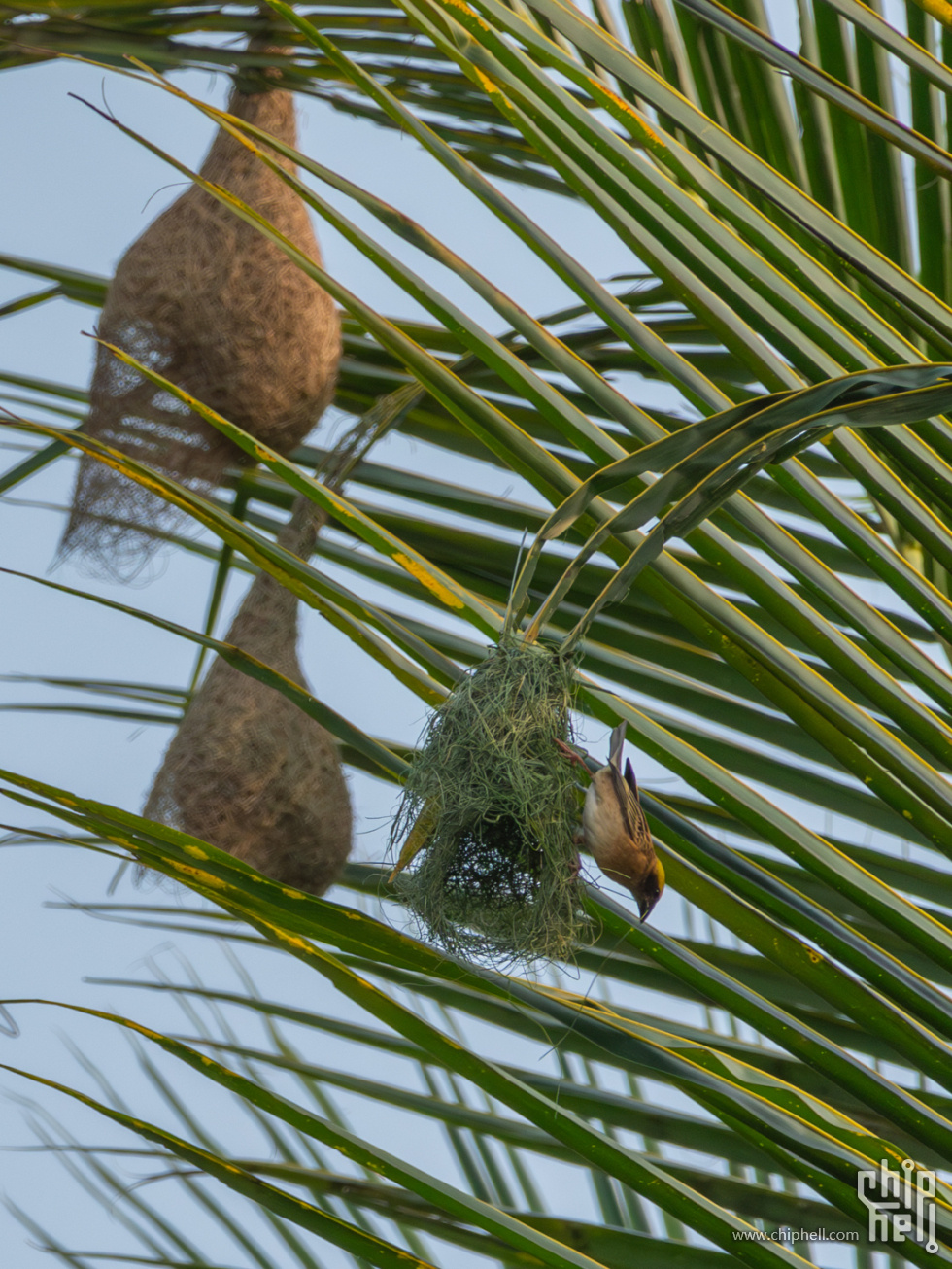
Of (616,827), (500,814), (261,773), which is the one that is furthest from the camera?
Result: (261,773)

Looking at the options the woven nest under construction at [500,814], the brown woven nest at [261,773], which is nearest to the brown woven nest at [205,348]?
the brown woven nest at [261,773]

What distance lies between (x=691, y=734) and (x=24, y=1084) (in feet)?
5.08

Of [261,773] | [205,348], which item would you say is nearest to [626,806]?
[261,773]

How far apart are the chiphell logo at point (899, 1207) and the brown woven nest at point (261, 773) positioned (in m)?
0.79

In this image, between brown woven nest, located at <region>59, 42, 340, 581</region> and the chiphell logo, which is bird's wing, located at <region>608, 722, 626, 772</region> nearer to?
the chiphell logo

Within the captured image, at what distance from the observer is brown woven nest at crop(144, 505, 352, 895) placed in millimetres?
1186

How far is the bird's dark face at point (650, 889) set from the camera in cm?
42

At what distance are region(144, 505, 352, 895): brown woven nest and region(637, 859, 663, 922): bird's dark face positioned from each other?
2.51 ft

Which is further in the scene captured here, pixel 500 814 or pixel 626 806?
pixel 500 814

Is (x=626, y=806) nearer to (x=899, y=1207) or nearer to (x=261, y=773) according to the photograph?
(x=899, y=1207)

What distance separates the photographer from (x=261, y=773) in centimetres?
118

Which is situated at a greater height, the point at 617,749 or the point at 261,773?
the point at 261,773

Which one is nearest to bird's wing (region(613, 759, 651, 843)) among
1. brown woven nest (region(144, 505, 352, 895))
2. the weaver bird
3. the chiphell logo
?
the weaver bird

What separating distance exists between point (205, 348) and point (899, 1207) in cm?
101
